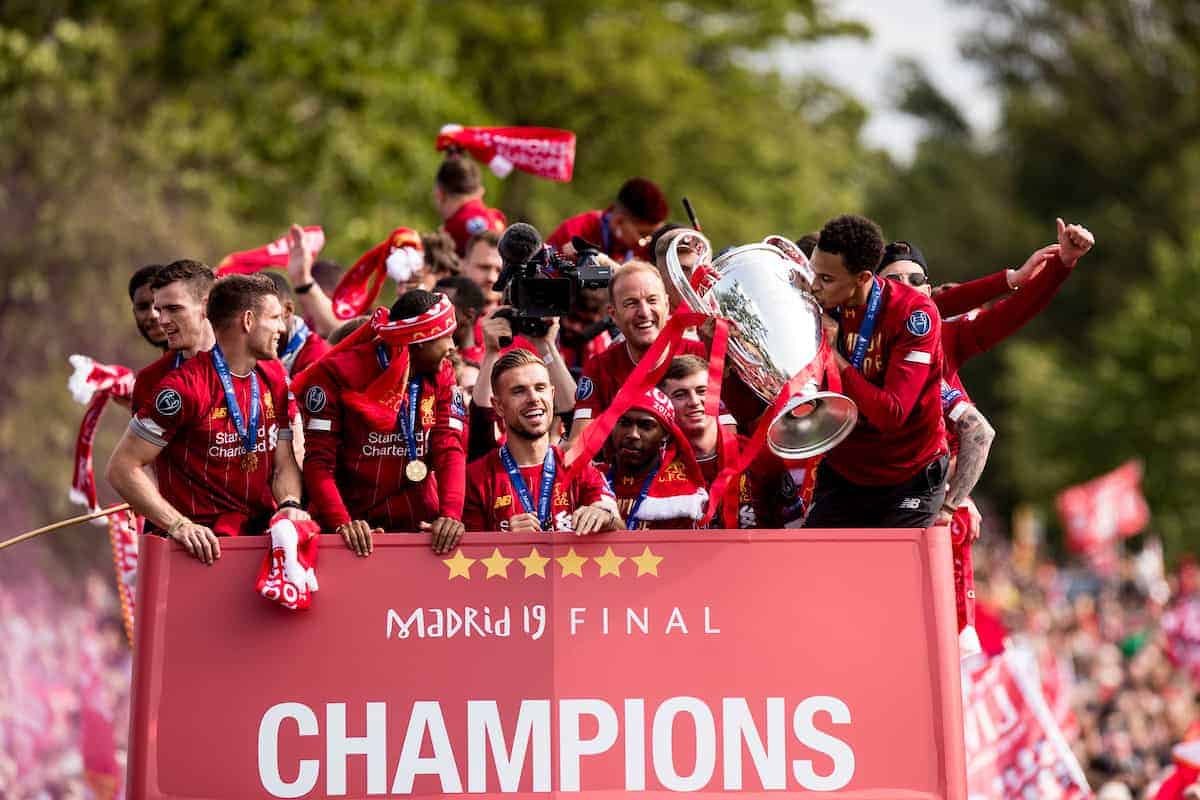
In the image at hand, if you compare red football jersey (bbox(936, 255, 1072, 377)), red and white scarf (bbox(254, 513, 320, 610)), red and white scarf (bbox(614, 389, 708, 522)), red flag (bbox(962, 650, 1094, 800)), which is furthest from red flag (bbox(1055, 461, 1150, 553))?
red and white scarf (bbox(254, 513, 320, 610))

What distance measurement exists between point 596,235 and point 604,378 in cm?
201

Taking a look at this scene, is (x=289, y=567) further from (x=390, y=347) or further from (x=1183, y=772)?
(x=1183, y=772)

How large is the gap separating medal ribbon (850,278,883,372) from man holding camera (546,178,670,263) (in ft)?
Answer: 9.04

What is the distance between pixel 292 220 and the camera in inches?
930

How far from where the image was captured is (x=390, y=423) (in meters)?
7.44

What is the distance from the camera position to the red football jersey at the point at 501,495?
741 centimetres

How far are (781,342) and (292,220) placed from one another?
17.4m

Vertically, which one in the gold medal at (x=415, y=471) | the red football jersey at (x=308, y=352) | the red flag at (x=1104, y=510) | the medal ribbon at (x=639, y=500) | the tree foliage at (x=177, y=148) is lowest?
the medal ribbon at (x=639, y=500)

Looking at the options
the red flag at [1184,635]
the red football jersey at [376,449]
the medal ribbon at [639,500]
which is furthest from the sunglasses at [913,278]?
the red flag at [1184,635]

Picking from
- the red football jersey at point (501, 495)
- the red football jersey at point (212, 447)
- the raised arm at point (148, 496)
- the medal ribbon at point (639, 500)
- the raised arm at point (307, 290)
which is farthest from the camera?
the raised arm at point (307, 290)

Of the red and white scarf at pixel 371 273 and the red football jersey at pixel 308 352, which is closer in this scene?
the red football jersey at pixel 308 352

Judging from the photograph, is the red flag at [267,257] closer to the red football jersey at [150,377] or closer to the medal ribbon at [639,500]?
the red football jersey at [150,377]

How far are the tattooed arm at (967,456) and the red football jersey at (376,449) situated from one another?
2038mm

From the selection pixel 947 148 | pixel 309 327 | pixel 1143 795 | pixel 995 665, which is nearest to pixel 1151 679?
pixel 1143 795
